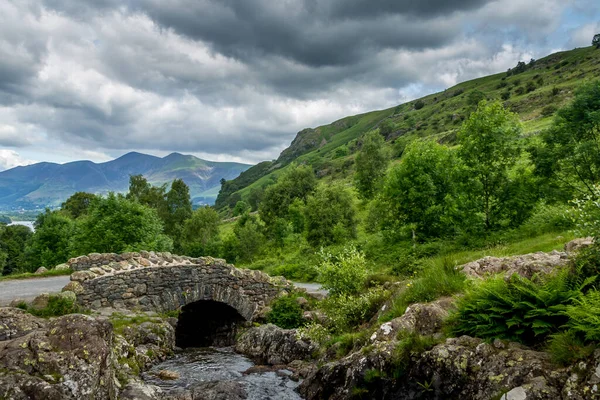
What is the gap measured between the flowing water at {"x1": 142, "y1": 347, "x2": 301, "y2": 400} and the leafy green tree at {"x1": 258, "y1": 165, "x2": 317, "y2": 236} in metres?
50.0

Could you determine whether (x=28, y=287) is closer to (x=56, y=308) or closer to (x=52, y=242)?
(x=56, y=308)

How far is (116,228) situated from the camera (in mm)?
40594

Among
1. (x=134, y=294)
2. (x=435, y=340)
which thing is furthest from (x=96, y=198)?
(x=435, y=340)

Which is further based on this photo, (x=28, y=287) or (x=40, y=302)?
(x=28, y=287)

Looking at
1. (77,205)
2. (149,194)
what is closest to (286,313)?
(149,194)

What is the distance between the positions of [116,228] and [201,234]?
36.9m

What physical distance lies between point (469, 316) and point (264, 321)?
637 inches

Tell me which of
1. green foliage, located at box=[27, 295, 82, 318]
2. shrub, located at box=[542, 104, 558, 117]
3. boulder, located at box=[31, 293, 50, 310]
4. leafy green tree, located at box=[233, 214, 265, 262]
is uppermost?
shrub, located at box=[542, 104, 558, 117]

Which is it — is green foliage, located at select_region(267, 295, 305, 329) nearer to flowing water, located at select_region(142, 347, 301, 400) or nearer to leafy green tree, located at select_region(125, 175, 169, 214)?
flowing water, located at select_region(142, 347, 301, 400)

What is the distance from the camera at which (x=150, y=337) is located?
18.9 meters

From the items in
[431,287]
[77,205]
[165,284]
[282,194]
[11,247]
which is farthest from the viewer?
[77,205]

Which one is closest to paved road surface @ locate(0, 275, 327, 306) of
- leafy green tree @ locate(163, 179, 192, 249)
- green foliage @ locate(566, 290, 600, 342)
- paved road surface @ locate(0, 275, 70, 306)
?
paved road surface @ locate(0, 275, 70, 306)

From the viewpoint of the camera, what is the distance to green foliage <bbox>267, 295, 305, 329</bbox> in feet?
76.3

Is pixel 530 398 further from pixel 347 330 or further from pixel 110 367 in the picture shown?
pixel 110 367
